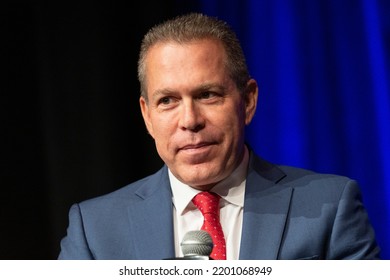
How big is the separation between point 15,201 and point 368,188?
1.55 m

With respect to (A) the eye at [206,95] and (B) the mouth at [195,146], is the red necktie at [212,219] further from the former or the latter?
(A) the eye at [206,95]

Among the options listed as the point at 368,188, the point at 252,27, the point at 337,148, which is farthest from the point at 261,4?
the point at 368,188

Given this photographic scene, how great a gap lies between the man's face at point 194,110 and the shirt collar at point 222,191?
4 cm

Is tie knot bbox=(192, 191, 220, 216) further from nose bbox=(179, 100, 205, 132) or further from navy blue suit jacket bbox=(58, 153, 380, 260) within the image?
nose bbox=(179, 100, 205, 132)

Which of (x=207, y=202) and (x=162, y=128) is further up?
(x=162, y=128)

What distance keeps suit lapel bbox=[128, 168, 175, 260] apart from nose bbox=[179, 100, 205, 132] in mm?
249

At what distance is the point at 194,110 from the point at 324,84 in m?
1.35

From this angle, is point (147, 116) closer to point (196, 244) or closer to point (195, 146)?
point (195, 146)

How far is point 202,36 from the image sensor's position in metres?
2.09

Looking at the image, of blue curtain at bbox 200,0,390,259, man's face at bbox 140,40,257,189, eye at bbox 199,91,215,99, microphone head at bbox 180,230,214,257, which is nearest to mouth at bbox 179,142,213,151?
man's face at bbox 140,40,257,189

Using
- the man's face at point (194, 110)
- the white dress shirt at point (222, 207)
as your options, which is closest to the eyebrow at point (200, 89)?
the man's face at point (194, 110)

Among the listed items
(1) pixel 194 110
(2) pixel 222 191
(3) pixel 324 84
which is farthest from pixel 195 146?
(3) pixel 324 84

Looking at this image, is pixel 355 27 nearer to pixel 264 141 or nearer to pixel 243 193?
pixel 264 141

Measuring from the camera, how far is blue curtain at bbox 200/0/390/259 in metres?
3.15
